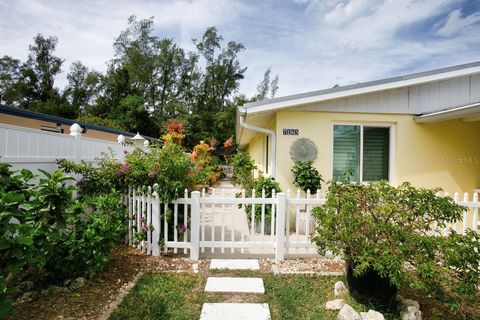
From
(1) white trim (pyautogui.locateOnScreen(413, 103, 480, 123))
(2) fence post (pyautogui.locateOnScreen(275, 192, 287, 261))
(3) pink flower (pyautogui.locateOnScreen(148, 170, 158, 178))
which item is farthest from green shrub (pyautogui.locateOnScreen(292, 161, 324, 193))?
(3) pink flower (pyautogui.locateOnScreen(148, 170, 158, 178))

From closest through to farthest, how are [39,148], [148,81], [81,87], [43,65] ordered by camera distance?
[39,148]
[148,81]
[43,65]
[81,87]

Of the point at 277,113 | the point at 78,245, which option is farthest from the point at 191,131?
the point at 78,245

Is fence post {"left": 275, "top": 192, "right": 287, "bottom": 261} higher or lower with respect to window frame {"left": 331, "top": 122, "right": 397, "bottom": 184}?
lower

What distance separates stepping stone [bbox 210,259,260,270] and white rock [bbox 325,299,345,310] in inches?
52.9

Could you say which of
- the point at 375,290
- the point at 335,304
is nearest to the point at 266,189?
the point at 335,304

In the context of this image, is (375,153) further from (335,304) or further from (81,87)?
(81,87)

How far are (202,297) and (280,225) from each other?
177 cm

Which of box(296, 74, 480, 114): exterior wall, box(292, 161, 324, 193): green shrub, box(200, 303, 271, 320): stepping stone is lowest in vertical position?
box(200, 303, 271, 320): stepping stone

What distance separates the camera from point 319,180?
248 inches

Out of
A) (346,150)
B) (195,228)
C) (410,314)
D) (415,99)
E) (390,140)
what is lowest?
(410,314)

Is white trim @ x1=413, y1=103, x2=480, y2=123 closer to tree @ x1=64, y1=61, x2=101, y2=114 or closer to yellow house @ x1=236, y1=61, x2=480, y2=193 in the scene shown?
yellow house @ x1=236, y1=61, x2=480, y2=193

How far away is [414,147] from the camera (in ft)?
22.0

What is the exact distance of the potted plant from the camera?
261 centimetres

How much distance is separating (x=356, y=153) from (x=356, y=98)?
4.21ft
